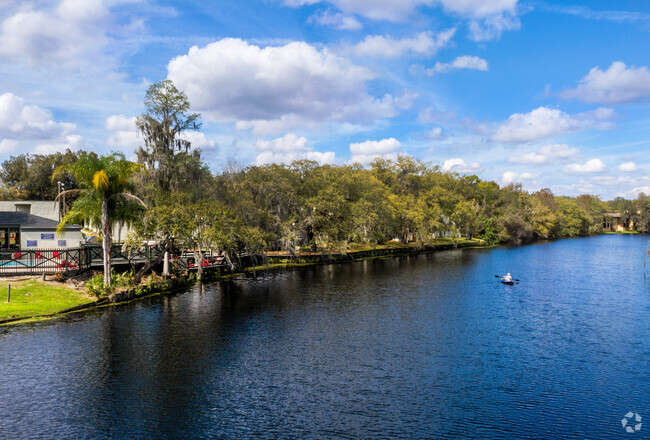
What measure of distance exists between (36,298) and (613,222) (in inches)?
8900

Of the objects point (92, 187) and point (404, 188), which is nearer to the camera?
point (92, 187)

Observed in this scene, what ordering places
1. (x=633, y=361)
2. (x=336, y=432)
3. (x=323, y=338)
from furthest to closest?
1. (x=323, y=338)
2. (x=633, y=361)
3. (x=336, y=432)

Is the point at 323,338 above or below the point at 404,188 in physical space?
below

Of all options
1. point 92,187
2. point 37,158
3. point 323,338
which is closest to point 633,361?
point 323,338

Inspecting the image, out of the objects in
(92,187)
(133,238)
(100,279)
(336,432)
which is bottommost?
(336,432)

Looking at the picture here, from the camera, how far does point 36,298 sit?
112 ft

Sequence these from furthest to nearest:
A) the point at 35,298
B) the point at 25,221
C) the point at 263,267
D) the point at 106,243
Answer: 1. the point at 263,267
2. the point at 25,221
3. the point at 106,243
4. the point at 35,298

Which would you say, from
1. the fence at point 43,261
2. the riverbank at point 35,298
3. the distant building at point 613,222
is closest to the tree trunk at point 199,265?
the fence at point 43,261

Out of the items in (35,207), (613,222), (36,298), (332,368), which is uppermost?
(35,207)

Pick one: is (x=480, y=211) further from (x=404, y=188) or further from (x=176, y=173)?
(x=176, y=173)

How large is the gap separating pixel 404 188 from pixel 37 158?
88.9m

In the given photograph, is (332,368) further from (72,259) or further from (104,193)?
(72,259)

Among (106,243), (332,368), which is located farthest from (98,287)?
(332,368)

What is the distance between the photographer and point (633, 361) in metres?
25.2
